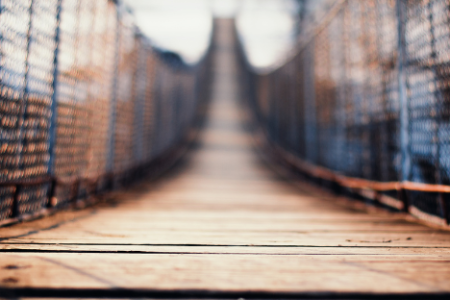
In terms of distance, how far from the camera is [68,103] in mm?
3730

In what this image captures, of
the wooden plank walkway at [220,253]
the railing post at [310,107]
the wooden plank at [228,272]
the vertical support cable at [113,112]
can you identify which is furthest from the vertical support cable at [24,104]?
the railing post at [310,107]

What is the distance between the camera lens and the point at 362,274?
1564mm

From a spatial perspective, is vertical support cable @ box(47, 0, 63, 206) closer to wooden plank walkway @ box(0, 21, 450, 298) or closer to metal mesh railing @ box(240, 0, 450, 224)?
wooden plank walkway @ box(0, 21, 450, 298)

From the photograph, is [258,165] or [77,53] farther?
[258,165]

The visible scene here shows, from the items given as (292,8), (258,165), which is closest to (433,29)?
(258,165)

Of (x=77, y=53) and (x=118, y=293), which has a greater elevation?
(x=77, y=53)

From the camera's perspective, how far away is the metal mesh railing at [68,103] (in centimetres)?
271

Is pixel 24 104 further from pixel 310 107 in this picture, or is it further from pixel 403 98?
pixel 310 107

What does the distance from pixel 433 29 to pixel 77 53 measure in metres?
4.05

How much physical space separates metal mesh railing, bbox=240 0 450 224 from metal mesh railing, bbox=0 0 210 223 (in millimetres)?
3823

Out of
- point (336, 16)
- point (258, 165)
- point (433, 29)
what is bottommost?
point (258, 165)

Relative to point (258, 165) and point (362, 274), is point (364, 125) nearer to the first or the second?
point (362, 274)

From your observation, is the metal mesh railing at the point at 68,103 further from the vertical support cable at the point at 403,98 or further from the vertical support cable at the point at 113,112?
the vertical support cable at the point at 403,98

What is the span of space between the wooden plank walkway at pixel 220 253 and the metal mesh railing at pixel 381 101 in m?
0.65
